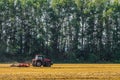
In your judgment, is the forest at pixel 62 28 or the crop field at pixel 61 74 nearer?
the crop field at pixel 61 74

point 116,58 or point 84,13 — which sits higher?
point 84,13

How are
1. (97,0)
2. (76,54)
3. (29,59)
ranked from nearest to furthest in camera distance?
(29,59)
(76,54)
(97,0)

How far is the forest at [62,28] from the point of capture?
91375 millimetres

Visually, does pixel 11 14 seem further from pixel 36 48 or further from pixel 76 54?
pixel 76 54

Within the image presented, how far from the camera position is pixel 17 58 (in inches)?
3383

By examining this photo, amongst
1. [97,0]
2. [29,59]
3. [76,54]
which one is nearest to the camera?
[29,59]

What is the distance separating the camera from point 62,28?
96.0 m

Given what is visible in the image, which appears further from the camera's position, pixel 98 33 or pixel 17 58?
pixel 98 33

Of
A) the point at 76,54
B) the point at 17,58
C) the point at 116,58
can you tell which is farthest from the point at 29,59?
the point at 116,58

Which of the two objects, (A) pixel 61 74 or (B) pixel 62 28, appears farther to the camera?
(B) pixel 62 28

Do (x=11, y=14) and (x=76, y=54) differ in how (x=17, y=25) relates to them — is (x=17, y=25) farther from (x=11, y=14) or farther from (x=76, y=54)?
(x=76, y=54)

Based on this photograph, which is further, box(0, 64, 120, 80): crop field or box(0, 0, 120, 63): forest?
box(0, 0, 120, 63): forest

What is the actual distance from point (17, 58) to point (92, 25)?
18.6 meters

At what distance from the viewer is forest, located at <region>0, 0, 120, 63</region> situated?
300ft
